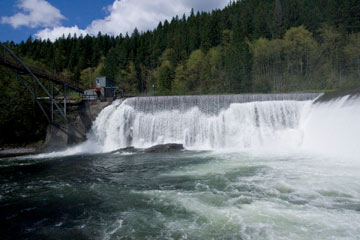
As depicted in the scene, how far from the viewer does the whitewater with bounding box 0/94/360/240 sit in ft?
19.0

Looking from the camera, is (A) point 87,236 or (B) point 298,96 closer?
(A) point 87,236

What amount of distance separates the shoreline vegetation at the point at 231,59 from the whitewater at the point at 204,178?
12.0 m

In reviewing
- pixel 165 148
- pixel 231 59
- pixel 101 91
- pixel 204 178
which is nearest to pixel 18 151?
pixel 101 91

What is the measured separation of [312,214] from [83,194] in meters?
6.96

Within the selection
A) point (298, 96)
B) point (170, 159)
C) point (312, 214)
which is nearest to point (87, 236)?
point (312, 214)

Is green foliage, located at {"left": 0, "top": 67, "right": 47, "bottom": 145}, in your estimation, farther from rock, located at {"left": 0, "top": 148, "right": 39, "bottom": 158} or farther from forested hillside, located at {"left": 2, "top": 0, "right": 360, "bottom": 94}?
forested hillside, located at {"left": 2, "top": 0, "right": 360, "bottom": 94}

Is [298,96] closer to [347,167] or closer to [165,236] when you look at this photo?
[347,167]

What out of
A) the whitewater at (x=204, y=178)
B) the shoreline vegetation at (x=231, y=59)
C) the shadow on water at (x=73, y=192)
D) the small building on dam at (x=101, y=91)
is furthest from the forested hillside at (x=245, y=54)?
the shadow on water at (x=73, y=192)

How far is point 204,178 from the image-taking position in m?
9.88

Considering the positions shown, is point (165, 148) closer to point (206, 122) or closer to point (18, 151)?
point (206, 122)

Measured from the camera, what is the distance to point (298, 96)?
63.3ft

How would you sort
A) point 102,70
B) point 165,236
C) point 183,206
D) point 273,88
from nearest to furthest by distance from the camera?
1. point 165,236
2. point 183,206
3. point 273,88
4. point 102,70

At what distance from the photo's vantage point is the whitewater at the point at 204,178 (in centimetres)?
580

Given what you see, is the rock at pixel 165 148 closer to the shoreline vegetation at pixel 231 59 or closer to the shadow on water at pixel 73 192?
the shadow on water at pixel 73 192
